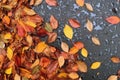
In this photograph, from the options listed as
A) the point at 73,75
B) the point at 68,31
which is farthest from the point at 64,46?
the point at 73,75

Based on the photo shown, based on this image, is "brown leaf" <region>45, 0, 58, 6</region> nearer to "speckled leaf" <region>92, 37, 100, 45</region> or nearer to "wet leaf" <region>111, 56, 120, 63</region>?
"speckled leaf" <region>92, 37, 100, 45</region>

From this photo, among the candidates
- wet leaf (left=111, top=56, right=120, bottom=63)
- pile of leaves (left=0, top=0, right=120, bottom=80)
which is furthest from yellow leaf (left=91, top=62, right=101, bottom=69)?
wet leaf (left=111, top=56, right=120, bottom=63)

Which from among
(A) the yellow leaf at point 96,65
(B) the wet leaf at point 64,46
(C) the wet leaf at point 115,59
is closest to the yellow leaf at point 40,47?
(B) the wet leaf at point 64,46

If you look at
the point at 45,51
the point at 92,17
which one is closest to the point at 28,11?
the point at 45,51

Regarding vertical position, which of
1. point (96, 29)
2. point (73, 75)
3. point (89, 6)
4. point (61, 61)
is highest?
point (89, 6)

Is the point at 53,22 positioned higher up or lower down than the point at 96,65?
higher up

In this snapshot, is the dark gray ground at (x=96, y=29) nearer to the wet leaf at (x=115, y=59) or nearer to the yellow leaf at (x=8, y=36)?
the wet leaf at (x=115, y=59)

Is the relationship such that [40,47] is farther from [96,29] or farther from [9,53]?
[96,29]
